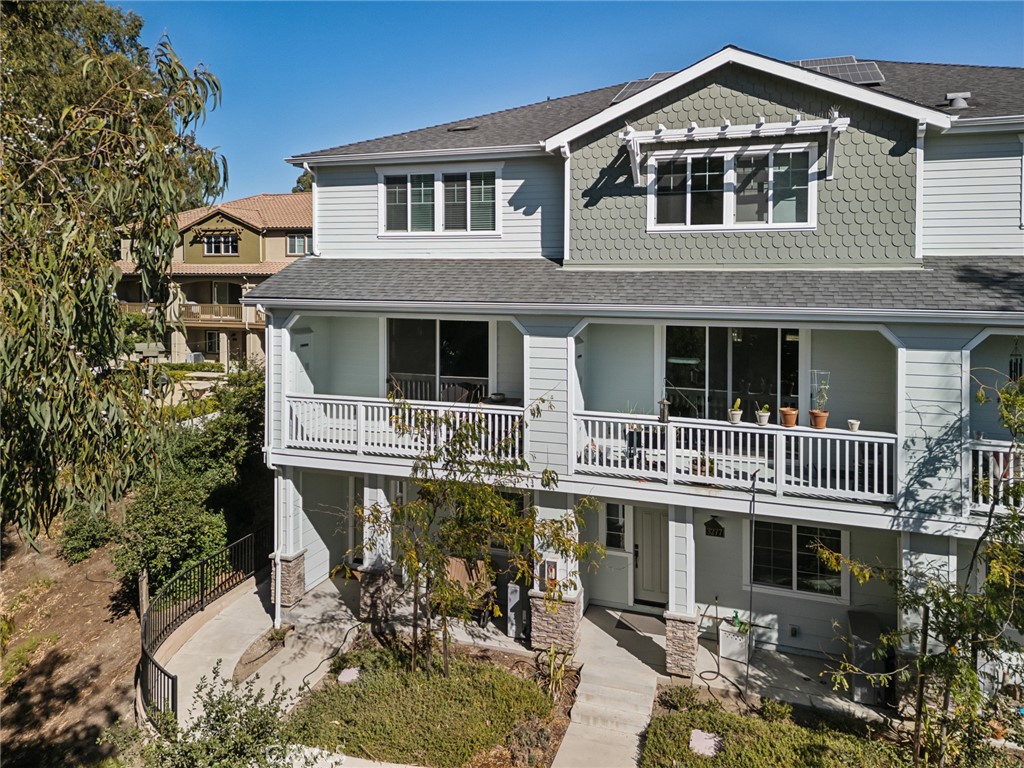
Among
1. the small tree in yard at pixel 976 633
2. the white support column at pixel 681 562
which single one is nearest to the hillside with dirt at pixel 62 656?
the white support column at pixel 681 562

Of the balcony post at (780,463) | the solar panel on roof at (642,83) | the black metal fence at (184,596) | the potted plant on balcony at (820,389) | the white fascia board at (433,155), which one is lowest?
the black metal fence at (184,596)

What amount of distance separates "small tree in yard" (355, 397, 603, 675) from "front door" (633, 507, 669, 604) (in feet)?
5.86

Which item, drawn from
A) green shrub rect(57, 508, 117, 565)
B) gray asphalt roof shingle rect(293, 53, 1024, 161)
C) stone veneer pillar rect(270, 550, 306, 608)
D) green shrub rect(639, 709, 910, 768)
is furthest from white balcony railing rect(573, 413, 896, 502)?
green shrub rect(57, 508, 117, 565)

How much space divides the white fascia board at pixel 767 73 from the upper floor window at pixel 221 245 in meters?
27.5

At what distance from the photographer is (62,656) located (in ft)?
45.0

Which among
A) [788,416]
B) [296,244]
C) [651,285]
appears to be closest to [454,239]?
[651,285]

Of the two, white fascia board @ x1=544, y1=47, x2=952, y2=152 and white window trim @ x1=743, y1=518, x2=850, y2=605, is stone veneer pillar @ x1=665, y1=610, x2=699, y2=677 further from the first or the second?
white fascia board @ x1=544, y1=47, x2=952, y2=152

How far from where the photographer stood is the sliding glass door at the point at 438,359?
14047 millimetres

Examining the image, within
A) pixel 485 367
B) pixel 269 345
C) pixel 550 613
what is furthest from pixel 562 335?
pixel 269 345

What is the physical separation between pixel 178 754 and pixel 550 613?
22.4 feet

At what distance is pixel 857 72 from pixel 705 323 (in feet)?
20.8

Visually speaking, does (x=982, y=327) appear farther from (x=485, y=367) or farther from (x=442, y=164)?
(x=442, y=164)

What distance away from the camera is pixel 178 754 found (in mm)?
6055

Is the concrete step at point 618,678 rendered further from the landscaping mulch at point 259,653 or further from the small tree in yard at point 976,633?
the landscaping mulch at point 259,653
